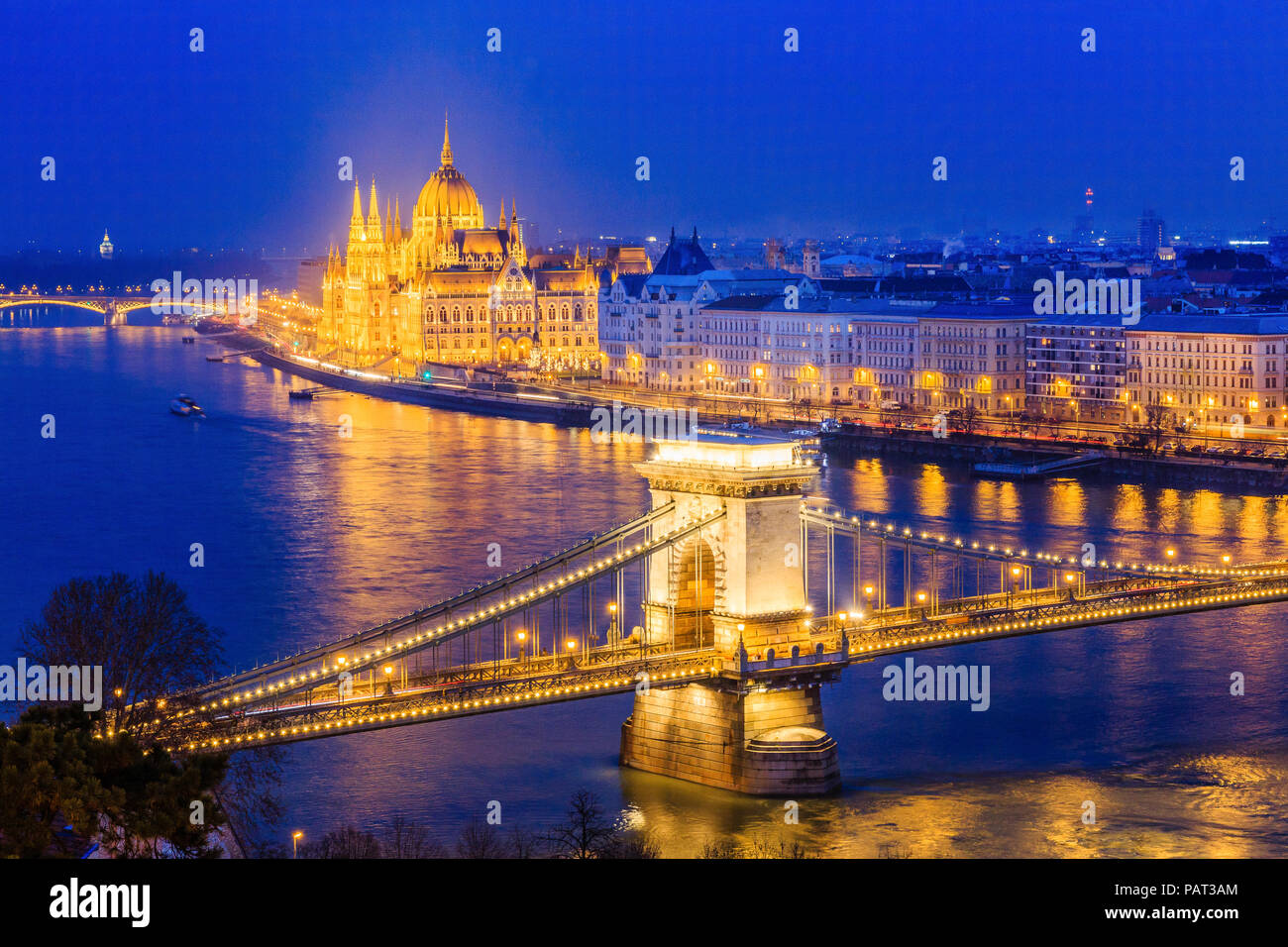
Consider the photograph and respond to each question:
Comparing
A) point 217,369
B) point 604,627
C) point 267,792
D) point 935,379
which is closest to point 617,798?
point 267,792

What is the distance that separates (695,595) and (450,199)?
53.8 m

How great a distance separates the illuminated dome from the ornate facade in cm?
3

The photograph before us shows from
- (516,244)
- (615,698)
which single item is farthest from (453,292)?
(615,698)

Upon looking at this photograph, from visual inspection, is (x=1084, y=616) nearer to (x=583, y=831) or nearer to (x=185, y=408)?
(x=583, y=831)

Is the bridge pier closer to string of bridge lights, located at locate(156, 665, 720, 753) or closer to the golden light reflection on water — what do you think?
the golden light reflection on water

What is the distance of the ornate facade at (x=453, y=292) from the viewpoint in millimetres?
57562

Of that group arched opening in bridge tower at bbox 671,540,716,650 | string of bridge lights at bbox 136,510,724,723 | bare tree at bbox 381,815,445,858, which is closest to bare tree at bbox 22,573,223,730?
string of bridge lights at bbox 136,510,724,723

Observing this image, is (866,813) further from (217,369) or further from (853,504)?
(217,369)

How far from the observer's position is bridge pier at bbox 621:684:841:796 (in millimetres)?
11938

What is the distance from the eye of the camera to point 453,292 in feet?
193

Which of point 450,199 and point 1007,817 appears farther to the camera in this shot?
point 450,199

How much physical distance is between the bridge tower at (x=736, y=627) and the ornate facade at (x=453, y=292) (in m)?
40.9

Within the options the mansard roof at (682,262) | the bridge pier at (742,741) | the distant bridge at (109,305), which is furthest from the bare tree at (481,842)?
the distant bridge at (109,305)

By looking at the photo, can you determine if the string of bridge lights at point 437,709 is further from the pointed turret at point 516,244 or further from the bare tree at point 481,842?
the pointed turret at point 516,244
